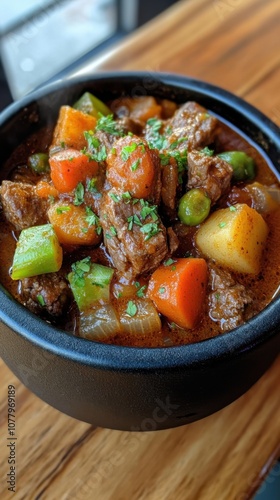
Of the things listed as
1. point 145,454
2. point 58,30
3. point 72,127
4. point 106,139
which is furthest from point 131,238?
point 58,30

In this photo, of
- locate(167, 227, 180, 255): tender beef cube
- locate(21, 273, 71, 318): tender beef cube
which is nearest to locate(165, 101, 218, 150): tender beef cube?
locate(167, 227, 180, 255): tender beef cube

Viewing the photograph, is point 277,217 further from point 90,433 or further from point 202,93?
point 90,433

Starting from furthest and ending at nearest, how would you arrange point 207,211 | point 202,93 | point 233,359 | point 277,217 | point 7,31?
point 7,31 → point 202,93 → point 277,217 → point 207,211 → point 233,359

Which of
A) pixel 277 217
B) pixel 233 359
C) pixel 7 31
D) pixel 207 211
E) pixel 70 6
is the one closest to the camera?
pixel 233 359

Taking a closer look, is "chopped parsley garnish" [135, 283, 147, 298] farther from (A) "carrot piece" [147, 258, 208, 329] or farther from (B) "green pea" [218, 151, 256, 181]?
(B) "green pea" [218, 151, 256, 181]

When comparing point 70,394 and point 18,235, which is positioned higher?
point 18,235

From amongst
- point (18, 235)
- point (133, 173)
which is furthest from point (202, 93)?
point (18, 235)
